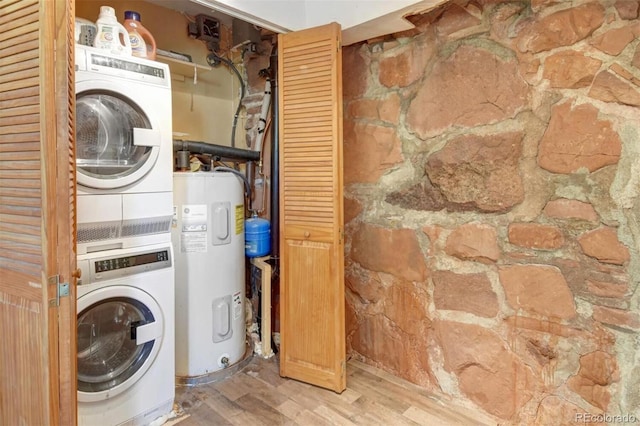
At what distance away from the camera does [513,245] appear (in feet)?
5.35

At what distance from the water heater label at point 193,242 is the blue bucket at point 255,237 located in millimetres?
364

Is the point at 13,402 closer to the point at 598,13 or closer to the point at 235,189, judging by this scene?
the point at 235,189

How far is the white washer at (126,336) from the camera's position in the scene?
1.51 metres

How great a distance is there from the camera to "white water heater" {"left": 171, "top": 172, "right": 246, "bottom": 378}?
6.58ft

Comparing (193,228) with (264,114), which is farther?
(264,114)

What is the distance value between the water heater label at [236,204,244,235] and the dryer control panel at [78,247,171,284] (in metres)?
0.54

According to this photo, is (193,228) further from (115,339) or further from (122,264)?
(115,339)

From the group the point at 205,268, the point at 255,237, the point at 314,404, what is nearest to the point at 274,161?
the point at 255,237

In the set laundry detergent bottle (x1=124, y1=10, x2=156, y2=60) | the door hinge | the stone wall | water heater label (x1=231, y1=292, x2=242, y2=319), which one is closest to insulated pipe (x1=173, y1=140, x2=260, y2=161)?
laundry detergent bottle (x1=124, y1=10, x2=156, y2=60)

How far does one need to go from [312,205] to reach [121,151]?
941 mm

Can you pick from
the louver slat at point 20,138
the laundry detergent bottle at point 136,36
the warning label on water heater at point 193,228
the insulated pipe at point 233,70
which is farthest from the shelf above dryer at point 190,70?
the louver slat at point 20,138

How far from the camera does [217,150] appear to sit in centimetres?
237

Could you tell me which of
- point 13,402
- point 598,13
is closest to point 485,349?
point 598,13

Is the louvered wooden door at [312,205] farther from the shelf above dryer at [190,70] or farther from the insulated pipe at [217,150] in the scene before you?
the shelf above dryer at [190,70]
